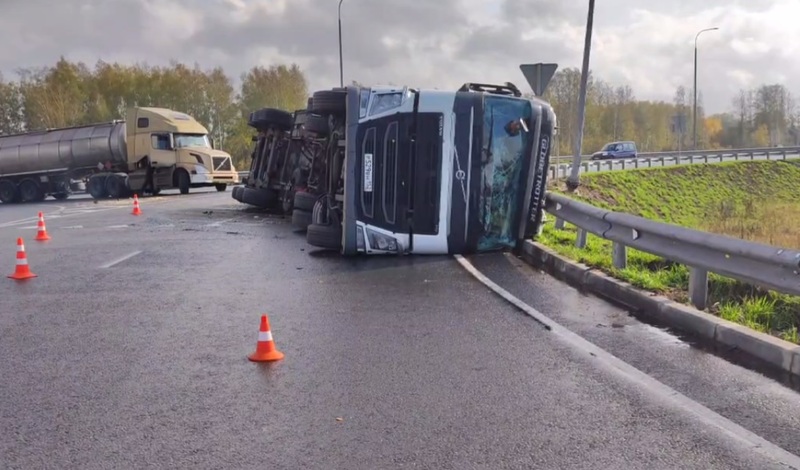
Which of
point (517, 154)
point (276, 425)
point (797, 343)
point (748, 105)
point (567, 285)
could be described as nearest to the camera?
point (276, 425)

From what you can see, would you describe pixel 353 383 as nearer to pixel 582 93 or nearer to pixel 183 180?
pixel 582 93

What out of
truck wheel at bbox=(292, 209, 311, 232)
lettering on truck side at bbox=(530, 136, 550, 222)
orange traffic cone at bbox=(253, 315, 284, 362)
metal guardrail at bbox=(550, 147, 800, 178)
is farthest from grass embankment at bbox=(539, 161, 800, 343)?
truck wheel at bbox=(292, 209, 311, 232)

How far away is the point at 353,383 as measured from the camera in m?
4.89

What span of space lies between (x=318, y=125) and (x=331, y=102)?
1.02 m

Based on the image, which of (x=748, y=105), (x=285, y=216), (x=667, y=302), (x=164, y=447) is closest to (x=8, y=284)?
(x=164, y=447)

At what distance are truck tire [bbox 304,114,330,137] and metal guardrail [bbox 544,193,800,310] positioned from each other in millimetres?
5027

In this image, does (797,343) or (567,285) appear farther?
(567,285)

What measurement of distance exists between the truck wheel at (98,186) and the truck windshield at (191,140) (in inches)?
138

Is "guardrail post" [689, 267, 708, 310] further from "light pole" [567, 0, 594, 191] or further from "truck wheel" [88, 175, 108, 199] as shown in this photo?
"truck wheel" [88, 175, 108, 199]

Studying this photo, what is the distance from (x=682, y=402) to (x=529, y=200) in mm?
6568

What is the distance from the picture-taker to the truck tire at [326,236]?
11.0m

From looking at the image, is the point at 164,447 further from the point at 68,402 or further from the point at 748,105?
the point at 748,105

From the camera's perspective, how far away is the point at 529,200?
35.4 ft

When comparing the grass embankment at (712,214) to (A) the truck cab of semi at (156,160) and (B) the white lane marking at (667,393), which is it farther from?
(A) the truck cab of semi at (156,160)
